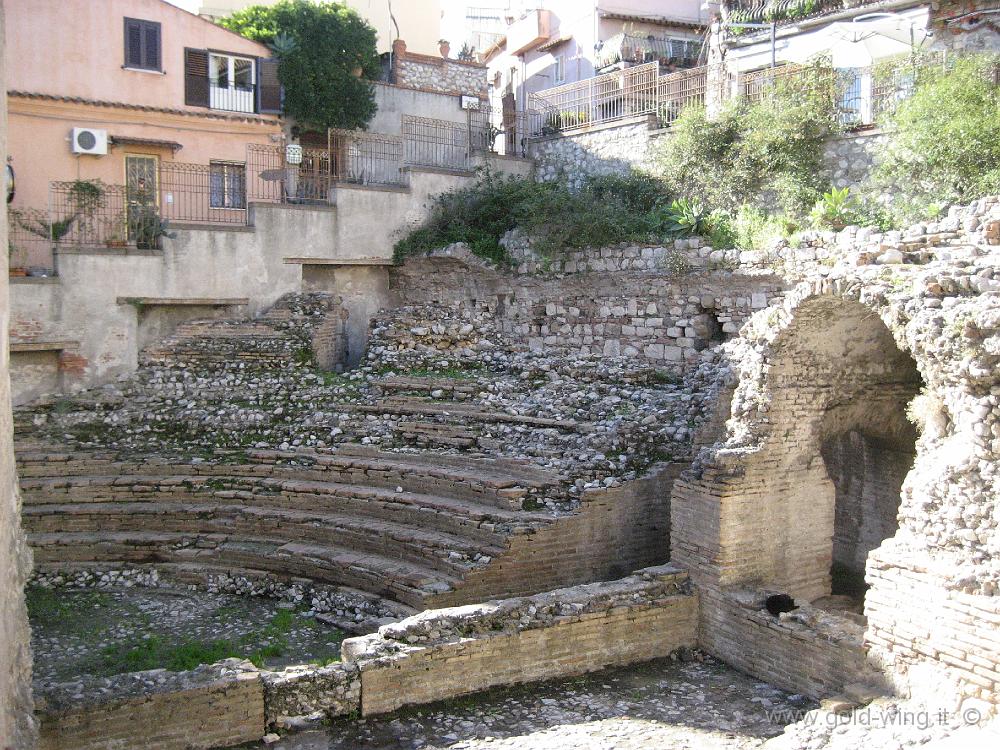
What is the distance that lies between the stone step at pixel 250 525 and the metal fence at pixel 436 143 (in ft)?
27.3

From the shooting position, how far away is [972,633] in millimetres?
6426

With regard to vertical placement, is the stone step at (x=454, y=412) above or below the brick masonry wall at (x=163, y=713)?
above

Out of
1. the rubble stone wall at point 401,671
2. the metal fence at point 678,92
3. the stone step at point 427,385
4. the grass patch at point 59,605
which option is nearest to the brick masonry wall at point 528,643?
the rubble stone wall at point 401,671

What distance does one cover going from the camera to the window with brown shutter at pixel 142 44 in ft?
52.7

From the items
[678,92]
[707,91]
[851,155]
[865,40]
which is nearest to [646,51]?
[678,92]

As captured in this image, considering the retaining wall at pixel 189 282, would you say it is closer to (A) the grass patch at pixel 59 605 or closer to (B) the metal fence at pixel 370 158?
(B) the metal fence at pixel 370 158

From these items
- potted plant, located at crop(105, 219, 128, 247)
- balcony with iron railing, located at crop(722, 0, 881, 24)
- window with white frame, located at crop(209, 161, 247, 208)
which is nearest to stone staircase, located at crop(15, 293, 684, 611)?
potted plant, located at crop(105, 219, 128, 247)

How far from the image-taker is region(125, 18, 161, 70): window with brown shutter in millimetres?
16062

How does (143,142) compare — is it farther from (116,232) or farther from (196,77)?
(116,232)

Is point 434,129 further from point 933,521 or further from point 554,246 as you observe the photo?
point 933,521

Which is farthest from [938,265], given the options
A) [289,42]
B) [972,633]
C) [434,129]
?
[289,42]

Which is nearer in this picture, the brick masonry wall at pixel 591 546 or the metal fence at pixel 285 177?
the brick masonry wall at pixel 591 546

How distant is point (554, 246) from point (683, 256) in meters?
2.37

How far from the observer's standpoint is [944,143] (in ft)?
37.6
